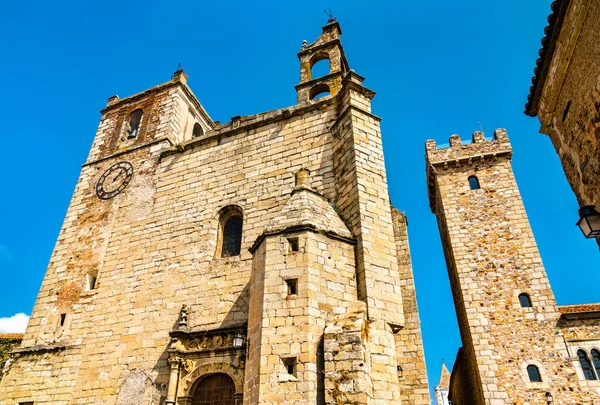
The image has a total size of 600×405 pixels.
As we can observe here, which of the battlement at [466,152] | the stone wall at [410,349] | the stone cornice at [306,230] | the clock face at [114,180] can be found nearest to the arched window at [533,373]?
the stone wall at [410,349]

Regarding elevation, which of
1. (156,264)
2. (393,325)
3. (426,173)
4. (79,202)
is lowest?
(393,325)

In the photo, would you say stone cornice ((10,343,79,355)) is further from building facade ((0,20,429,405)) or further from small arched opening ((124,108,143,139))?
small arched opening ((124,108,143,139))

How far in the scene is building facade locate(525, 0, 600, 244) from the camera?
A: 514 cm

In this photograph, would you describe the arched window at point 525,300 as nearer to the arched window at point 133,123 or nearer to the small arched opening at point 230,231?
the small arched opening at point 230,231

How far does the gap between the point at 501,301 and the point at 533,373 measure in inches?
89.5

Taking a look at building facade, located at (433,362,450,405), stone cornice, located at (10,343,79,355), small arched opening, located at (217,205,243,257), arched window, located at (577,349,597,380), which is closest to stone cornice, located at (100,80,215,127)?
small arched opening, located at (217,205,243,257)

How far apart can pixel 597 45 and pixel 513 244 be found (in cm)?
1117

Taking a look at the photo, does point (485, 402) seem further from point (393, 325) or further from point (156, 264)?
point (156, 264)

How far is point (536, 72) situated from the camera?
6.54 m

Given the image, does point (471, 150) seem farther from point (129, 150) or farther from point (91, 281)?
point (91, 281)

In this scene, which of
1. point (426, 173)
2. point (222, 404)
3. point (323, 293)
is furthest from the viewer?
point (426, 173)

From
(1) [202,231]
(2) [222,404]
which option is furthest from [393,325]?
(1) [202,231]

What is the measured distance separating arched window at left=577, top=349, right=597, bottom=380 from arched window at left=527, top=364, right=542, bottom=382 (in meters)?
1.25

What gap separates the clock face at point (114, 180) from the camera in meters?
12.8
